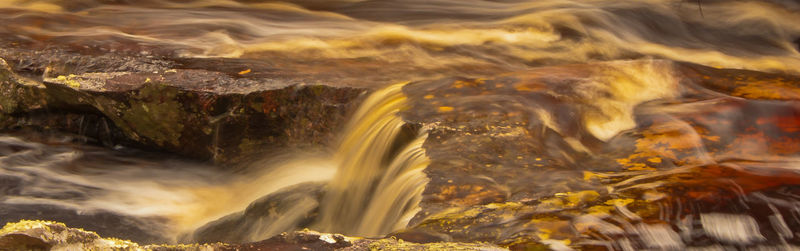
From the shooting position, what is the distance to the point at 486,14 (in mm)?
6672

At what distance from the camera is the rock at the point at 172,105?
4.41 meters

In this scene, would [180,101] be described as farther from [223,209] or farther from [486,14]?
[486,14]

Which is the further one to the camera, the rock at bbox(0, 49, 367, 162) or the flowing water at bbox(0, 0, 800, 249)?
the rock at bbox(0, 49, 367, 162)

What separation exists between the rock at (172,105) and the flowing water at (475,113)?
0.39 ft

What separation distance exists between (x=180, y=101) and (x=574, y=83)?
2217 mm

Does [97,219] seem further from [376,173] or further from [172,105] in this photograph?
[376,173]

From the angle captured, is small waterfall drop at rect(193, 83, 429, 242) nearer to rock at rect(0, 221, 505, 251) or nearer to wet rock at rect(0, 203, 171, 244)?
wet rock at rect(0, 203, 171, 244)

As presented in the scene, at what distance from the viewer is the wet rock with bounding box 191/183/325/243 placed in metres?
3.82

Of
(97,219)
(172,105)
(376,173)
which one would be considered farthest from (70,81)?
(376,173)

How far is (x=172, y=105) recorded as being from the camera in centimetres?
448

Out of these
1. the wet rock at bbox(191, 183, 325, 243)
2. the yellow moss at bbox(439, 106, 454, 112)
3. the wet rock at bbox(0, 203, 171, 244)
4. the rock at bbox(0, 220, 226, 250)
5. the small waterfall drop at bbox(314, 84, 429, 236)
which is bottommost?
the wet rock at bbox(0, 203, 171, 244)

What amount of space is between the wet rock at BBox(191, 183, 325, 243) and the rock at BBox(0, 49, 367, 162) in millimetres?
489

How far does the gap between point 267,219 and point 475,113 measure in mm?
1154

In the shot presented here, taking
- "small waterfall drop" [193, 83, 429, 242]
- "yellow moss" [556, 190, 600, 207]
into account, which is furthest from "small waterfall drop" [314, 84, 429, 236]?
"yellow moss" [556, 190, 600, 207]
